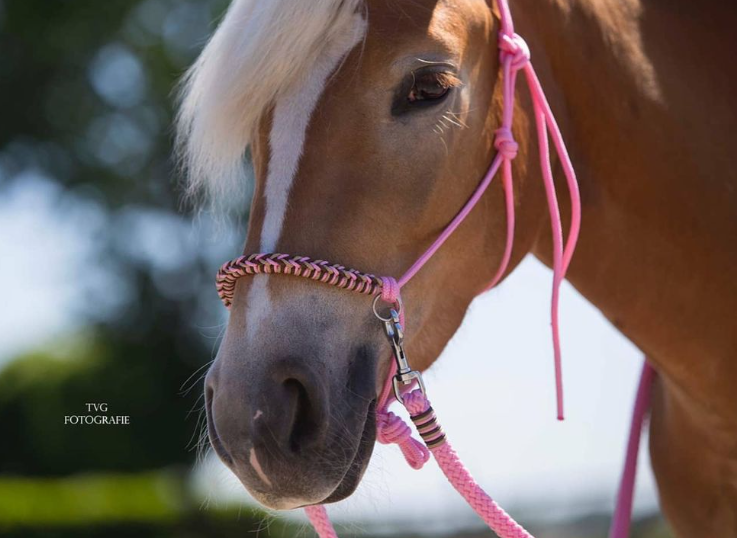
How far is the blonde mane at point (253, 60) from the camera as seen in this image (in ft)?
6.33

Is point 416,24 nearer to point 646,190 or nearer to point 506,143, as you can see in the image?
point 506,143

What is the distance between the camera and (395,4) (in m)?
2.00

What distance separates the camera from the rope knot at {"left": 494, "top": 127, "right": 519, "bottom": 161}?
210cm

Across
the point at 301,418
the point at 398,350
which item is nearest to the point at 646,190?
the point at 398,350

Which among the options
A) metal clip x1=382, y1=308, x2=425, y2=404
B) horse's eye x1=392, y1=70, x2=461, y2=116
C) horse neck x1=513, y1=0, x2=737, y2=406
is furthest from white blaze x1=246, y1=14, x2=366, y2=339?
horse neck x1=513, y1=0, x2=737, y2=406

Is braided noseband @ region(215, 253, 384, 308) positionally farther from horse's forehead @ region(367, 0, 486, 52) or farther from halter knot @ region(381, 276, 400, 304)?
horse's forehead @ region(367, 0, 486, 52)

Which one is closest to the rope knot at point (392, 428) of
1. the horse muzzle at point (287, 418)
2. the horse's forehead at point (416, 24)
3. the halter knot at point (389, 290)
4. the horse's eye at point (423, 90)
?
the horse muzzle at point (287, 418)

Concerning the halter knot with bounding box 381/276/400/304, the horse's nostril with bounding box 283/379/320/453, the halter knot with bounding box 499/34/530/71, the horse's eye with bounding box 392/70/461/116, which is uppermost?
the halter knot with bounding box 499/34/530/71

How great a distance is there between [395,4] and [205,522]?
971cm

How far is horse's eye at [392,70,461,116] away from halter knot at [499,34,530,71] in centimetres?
20

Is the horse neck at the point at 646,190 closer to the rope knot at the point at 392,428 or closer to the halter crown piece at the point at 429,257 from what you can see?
the halter crown piece at the point at 429,257

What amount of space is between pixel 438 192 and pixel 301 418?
1.90 ft

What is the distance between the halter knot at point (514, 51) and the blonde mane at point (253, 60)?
36 cm

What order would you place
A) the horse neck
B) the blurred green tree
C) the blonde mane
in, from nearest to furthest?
the blonde mane
the horse neck
the blurred green tree
